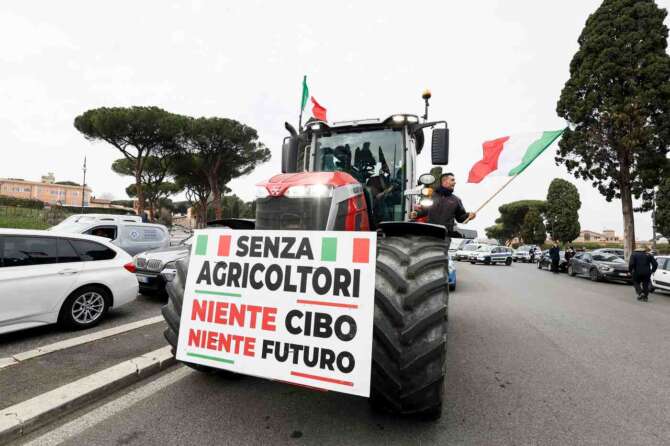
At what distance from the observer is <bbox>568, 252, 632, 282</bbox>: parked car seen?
13906 mm

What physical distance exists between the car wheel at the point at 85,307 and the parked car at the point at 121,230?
3871 mm

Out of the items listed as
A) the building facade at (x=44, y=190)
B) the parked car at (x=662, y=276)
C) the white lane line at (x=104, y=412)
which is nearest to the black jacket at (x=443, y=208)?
the white lane line at (x=104, y=412)

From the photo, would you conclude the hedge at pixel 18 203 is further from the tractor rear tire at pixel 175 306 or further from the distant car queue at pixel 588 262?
the distant car queue at pixel 588 262

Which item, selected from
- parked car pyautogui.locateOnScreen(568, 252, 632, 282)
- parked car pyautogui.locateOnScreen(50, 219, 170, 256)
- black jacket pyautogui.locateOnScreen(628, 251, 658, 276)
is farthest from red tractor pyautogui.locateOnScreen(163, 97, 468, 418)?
parked car pyautogui.locateOnScreen(568, 252, 632, 282)

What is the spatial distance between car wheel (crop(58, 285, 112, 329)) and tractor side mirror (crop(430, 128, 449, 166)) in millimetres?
5228

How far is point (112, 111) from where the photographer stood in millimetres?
25016

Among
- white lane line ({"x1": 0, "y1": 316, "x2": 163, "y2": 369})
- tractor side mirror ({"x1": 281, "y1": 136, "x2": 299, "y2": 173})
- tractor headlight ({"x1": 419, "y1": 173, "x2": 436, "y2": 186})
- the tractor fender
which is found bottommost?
white lane line ({"x1": 0, "y1": 316, "x2": 163, "y2": 369})

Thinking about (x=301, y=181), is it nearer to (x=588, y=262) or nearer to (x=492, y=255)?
(x=588, y=262)

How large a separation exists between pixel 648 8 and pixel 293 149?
22342 mm

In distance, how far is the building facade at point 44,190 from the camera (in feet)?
268

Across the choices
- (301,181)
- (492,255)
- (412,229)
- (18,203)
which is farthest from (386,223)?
(18,203)

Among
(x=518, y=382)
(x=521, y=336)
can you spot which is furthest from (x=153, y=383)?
(x=521, y=336)

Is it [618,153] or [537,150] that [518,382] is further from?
[618,153]

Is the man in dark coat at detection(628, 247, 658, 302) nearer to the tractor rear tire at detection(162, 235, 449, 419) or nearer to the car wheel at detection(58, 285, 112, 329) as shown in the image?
the tractor rear tire at detection(162, 235, 449, 419)
